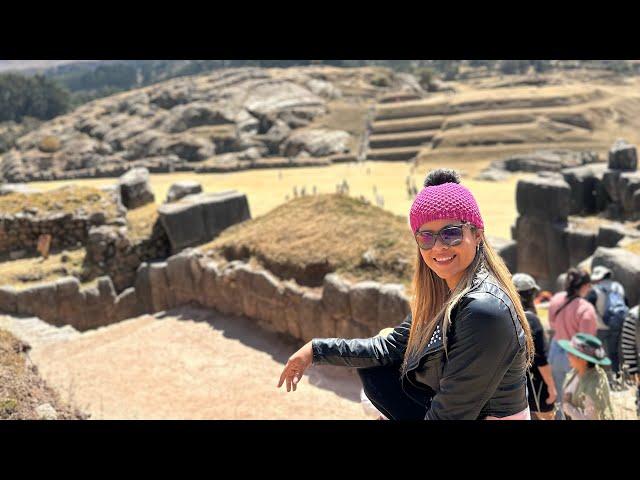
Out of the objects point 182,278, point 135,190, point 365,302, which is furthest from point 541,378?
point 135,190

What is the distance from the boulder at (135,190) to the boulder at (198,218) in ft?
9.71

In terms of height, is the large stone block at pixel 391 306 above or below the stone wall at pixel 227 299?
above

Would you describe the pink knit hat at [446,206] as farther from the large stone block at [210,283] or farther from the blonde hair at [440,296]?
the large stone block at [210,283]

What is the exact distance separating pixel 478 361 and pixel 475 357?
2 centimetres

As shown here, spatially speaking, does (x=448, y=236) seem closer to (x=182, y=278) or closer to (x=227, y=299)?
(x=227, y=299)

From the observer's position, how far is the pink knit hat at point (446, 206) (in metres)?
2.16

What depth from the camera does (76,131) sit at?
205 feet

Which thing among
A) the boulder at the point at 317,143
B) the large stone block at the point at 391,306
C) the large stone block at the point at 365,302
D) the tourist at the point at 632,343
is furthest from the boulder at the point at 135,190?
the boulder at the point at 317,143

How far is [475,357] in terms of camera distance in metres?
1.89

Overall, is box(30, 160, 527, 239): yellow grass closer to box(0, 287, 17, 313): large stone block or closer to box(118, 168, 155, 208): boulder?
box(118, 168, 155, 208): boulder

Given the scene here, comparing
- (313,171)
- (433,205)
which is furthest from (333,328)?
(313,171)

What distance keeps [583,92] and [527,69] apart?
43323 mm

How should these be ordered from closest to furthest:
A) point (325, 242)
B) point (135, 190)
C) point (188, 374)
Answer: point (188, 374) < point (325, 242) < point (135, 190)
